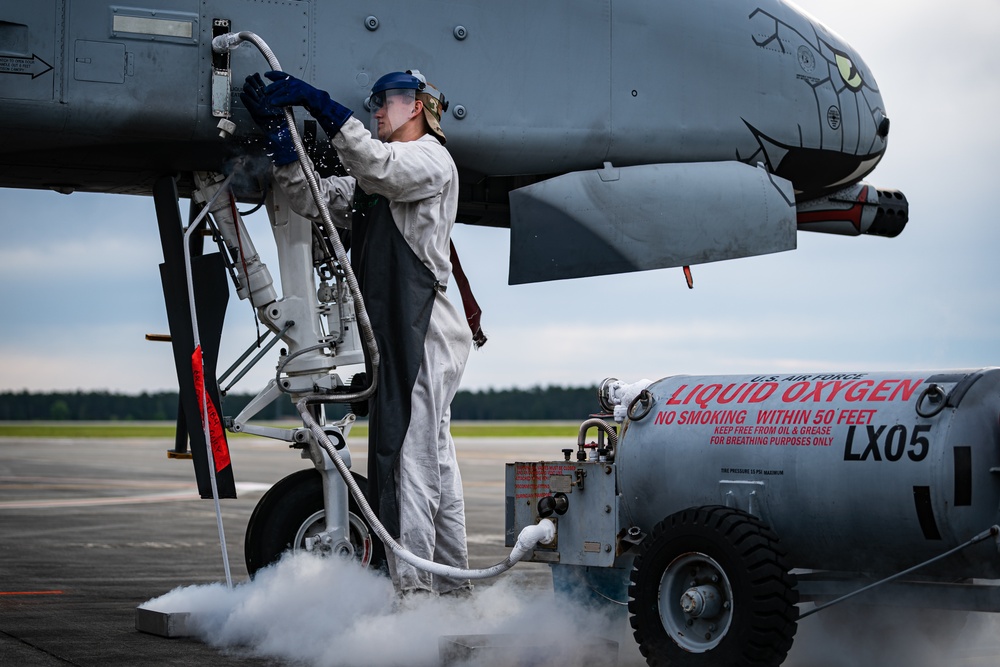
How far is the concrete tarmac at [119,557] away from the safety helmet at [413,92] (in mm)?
2377

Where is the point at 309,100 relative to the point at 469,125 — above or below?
below

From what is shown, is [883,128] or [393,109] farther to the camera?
[883,128]

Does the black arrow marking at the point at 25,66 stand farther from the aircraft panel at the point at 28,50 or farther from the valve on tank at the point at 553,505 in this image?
the valve on tank at the point at 553,505

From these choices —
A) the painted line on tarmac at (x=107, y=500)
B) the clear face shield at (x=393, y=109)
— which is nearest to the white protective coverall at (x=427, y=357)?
the clear face shield at (x=393, y=109)

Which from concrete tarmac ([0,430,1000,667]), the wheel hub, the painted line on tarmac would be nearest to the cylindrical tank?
the wheel hub

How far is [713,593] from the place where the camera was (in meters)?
4.34

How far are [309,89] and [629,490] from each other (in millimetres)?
2135

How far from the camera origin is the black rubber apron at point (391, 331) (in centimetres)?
497

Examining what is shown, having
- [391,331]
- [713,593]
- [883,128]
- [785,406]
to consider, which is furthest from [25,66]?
[883,128]

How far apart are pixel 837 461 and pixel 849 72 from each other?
337 centimetres

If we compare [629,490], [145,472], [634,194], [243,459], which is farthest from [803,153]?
[243,459]

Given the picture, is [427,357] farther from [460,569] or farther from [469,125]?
[469,125]

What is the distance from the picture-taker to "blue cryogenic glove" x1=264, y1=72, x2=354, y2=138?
185 inches

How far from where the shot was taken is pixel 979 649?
5.22 metres
